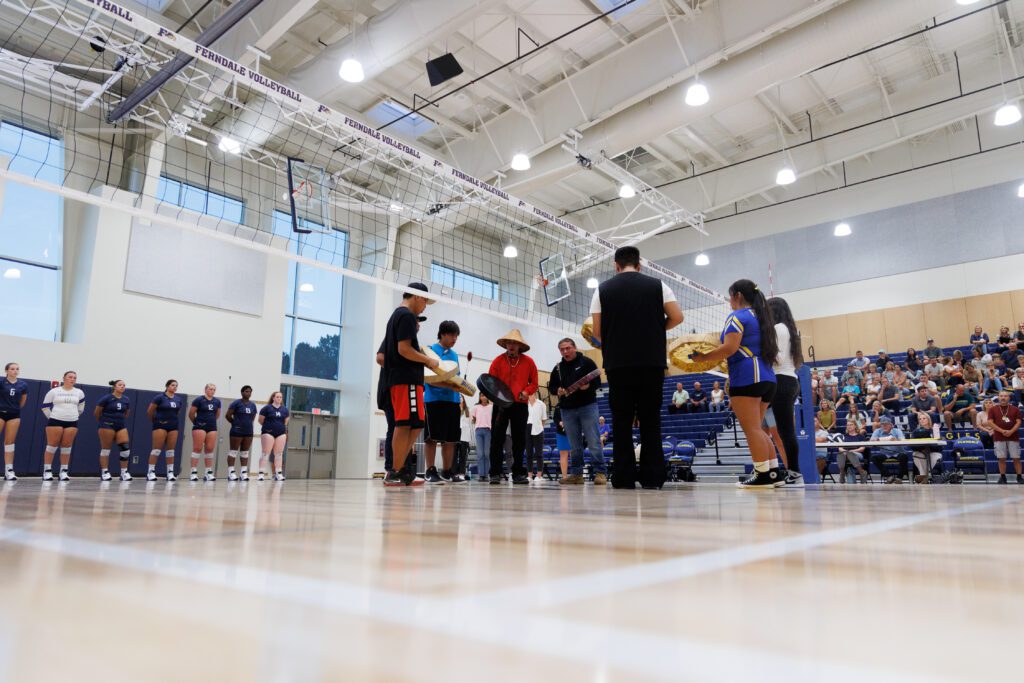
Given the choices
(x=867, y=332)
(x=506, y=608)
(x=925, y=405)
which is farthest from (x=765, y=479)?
(x=867, y=332)

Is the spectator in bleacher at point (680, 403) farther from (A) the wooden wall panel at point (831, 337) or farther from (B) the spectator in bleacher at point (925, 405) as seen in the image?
(A) the wooden wall panel at point (831, 337)

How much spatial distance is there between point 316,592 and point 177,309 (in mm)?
17096

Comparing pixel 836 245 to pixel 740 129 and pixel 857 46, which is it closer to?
pixel 740 129

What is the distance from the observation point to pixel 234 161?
16.3 m

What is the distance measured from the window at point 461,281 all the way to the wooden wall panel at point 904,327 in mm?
12460

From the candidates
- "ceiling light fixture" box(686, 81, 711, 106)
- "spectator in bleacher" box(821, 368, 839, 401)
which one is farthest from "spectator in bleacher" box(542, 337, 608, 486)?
"spectator in bleacher" box(821, 368, 839, 401)

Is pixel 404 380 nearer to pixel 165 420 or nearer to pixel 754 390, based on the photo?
pixel 754 390

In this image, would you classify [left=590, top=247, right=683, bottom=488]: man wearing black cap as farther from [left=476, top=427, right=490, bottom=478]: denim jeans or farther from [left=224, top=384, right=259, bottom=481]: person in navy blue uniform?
[left=224, top=384, right=259, bottom=481]: person in navy blue uniform

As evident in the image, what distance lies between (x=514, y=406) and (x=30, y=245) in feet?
44.4

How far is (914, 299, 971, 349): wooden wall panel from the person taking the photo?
1928 centimetres

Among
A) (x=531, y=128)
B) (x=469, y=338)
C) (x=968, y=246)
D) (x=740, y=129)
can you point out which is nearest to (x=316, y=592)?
(x=531, y=128)

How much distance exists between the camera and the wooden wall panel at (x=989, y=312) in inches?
738

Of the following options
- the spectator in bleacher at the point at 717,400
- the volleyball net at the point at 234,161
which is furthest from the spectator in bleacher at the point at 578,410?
the spectator in bleacher at the point at 717,400

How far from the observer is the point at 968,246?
1936 cm
